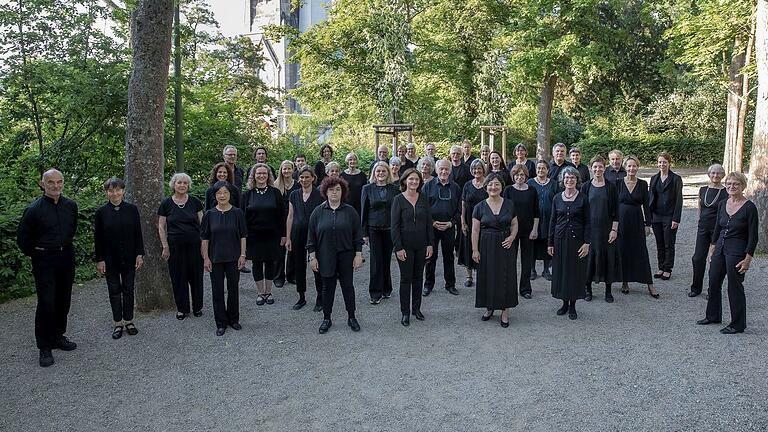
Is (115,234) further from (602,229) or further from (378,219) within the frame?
(602,229)

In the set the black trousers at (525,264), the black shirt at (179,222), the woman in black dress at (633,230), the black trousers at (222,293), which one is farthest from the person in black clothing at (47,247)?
the woman in black dress at (633,230)

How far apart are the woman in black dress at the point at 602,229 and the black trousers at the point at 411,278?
8.19 feet

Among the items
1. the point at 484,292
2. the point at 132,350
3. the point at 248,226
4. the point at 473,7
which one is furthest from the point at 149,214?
the point at 473,7

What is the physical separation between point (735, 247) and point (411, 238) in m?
3.62

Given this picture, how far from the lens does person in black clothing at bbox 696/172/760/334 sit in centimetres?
680

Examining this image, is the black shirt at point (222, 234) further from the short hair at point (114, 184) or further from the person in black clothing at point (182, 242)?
the short hair at point (114, 184)

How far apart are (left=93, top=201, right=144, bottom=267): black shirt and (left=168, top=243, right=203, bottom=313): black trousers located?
2.44 ft

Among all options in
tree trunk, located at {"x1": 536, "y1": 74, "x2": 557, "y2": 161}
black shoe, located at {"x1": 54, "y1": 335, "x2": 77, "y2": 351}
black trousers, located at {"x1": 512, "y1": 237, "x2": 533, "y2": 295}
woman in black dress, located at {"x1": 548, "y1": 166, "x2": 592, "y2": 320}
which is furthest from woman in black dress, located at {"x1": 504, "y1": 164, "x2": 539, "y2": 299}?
tree trunk, located at {"x1": 536, "y1": 74, "x2": 557, "y2": 161}

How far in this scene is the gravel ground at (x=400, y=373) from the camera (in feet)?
16.0

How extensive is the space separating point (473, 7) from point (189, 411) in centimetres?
2772

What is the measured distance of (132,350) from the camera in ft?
21.6

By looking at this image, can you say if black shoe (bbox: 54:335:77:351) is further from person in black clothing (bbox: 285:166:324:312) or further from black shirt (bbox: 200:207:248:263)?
person in black clothing (bbox: 285:166:324:312)

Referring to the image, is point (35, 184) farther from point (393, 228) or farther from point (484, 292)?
point (484, 292)

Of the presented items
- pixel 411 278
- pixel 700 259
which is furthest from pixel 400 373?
pixel 700 259
